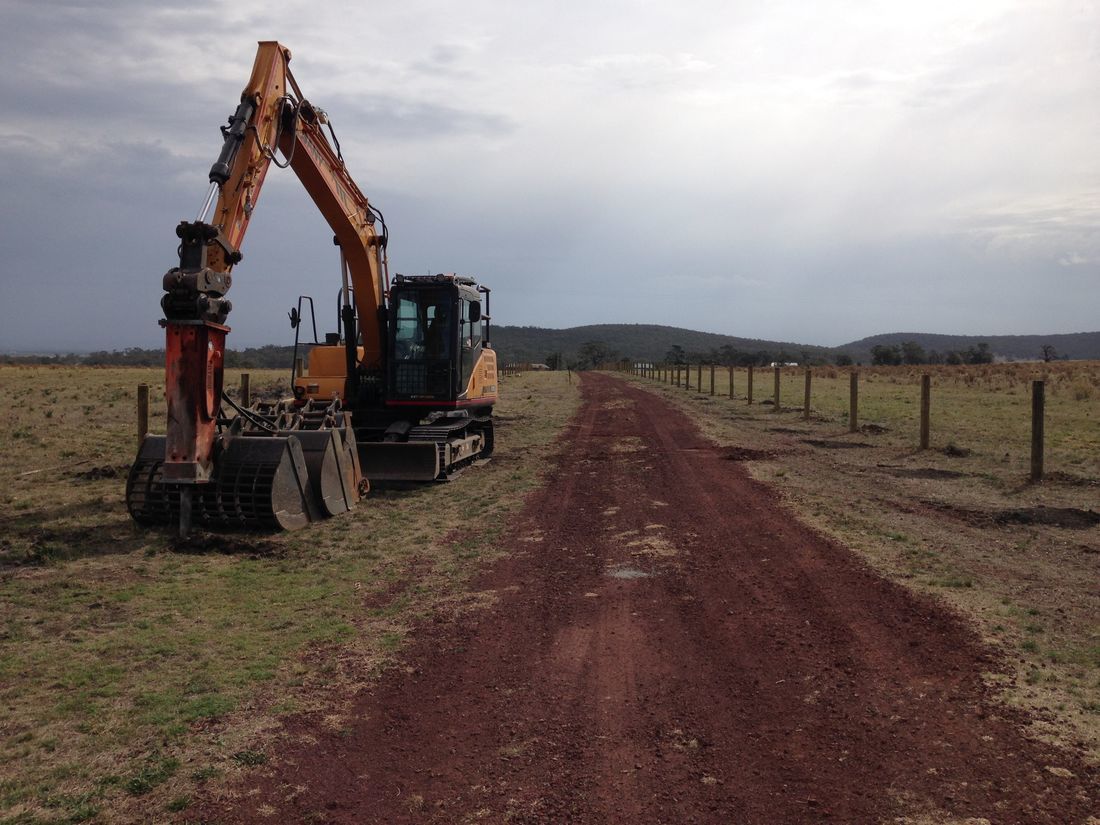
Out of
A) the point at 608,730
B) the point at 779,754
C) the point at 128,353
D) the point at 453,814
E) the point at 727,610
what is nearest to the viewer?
the point at 453,814

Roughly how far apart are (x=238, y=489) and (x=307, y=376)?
5.24 m

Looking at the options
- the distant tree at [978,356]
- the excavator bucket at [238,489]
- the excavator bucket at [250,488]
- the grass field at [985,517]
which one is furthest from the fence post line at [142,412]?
the distant tree at [978,356]

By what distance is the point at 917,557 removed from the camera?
27.3 feet

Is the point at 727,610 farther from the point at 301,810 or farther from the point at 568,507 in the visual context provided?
the point at 568,507

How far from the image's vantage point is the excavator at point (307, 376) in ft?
29.3

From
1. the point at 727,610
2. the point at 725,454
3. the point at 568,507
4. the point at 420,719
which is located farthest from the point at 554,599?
the point at 725,454

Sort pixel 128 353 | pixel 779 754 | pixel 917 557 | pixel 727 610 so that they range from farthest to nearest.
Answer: pixel 128 353 < pixel 917 557 < pixel 727 610 < pixel 779 754

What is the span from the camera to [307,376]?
14.4m

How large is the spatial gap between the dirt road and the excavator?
3515mm

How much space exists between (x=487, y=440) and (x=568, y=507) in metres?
6.33

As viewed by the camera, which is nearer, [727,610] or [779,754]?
[779,754]

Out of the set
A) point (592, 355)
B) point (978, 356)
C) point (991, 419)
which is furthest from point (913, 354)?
point (991, 419)

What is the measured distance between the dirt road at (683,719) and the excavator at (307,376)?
138 inches

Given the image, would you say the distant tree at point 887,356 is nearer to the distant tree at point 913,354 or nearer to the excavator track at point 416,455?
the distant tree at point 913,354
